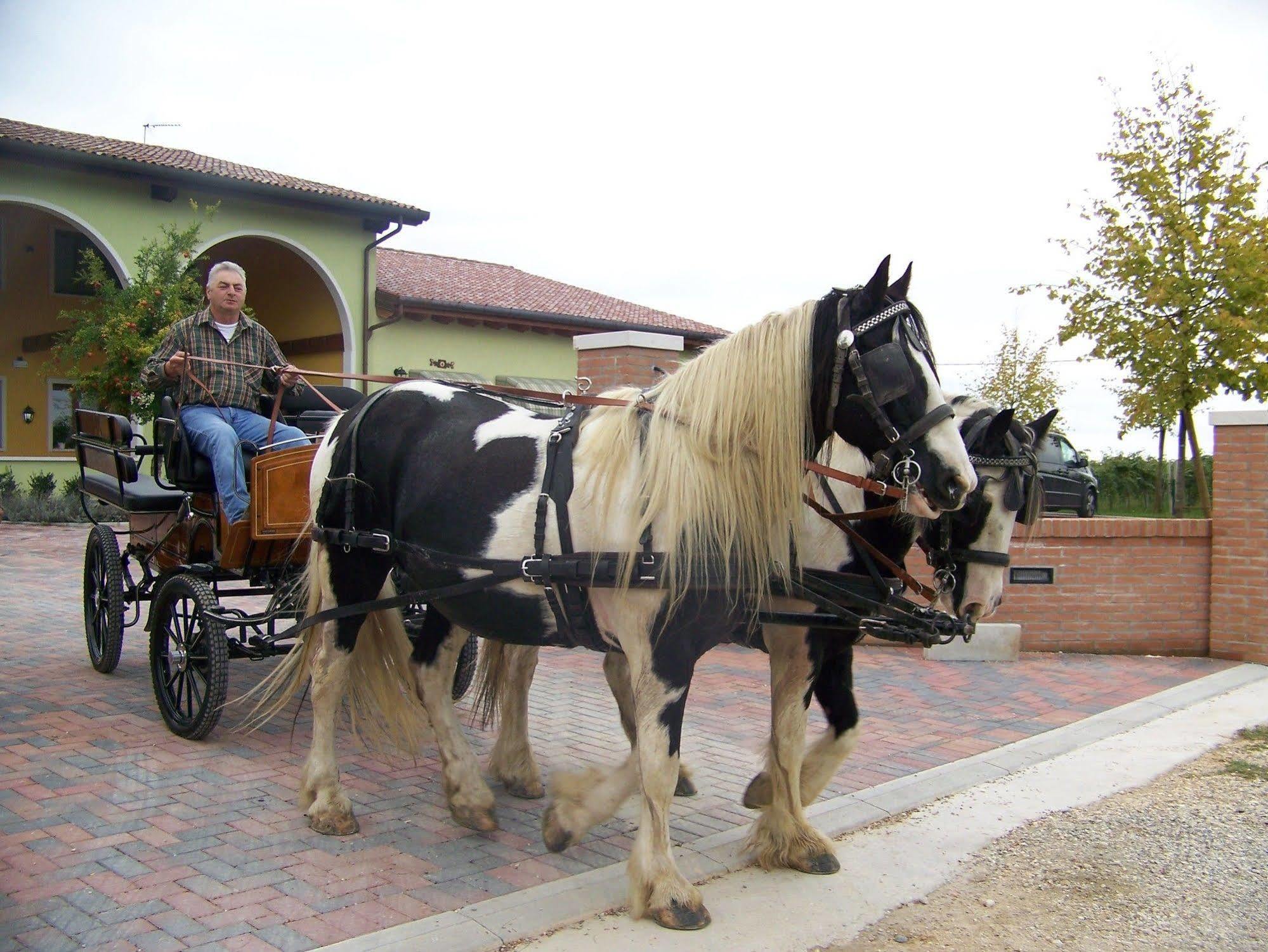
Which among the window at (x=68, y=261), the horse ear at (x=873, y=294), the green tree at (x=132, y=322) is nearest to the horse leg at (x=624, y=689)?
the horse ear at (x=873, y=294)

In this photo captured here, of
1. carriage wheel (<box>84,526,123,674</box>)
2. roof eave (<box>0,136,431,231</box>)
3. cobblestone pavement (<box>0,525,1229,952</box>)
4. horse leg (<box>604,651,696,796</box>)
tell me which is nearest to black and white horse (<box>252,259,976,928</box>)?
cobblestone pavement (<box>0,525,1229,952</box>)

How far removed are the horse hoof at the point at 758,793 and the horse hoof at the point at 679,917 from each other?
92 cm

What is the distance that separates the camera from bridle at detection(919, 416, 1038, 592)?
14.0ft

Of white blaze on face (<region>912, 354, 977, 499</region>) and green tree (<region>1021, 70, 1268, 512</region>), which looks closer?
white blaze on face (<region>912, 354, 977, 499</region>)

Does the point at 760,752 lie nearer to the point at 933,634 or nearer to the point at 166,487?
the point at 933,634

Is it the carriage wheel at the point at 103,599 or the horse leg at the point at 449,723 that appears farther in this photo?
the carriage wheel at the point at 103,599

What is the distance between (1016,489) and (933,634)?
80 cm

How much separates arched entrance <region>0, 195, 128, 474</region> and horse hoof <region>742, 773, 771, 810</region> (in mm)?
19697

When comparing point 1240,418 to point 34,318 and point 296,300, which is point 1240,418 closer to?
point 296,300

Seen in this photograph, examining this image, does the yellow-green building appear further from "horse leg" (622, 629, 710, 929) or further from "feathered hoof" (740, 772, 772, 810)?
"horse leg" (622, 629, 710, 929)

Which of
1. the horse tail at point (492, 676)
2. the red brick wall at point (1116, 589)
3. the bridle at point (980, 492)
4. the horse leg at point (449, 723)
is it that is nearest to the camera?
the horse leg at point (449, 723)

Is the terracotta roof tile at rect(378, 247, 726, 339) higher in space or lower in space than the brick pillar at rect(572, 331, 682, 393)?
higher

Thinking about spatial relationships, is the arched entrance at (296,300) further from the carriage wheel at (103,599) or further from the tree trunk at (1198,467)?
the tree trunk at (1198,467)

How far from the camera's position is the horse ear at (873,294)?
3.24 meters
